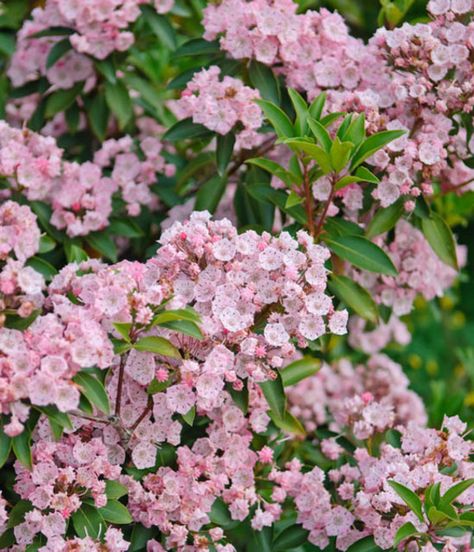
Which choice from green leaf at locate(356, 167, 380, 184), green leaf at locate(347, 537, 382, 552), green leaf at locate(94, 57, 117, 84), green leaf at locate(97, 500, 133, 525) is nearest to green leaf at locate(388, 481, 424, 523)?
green leaf at locate(347, 537, 382, 552)

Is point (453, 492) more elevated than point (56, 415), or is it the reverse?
point (56, 415)

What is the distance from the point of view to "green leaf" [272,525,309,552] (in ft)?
6.81

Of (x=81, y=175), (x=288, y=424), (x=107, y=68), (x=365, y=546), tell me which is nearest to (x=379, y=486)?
(x=365, y=546)

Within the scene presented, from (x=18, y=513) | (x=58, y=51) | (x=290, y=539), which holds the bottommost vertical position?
(x=290, y=539)

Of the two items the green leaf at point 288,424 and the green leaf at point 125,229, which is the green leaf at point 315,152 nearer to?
the green leaf at point 288,424

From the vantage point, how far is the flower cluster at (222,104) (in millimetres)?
2266

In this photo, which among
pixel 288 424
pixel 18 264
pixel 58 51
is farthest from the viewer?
pixel 58 51

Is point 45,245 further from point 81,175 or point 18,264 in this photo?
point 18,264

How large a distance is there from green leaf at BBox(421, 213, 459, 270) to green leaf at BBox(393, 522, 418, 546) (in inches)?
30.8

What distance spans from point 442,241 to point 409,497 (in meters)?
0.78

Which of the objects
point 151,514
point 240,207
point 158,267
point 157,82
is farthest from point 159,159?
point 151,514

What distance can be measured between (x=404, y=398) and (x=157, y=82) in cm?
136

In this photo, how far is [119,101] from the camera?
108 inches

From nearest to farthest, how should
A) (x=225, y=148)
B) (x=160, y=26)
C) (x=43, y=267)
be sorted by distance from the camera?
(x=43, y=267) → (x=225, y=148) → (x=160, y=26)
